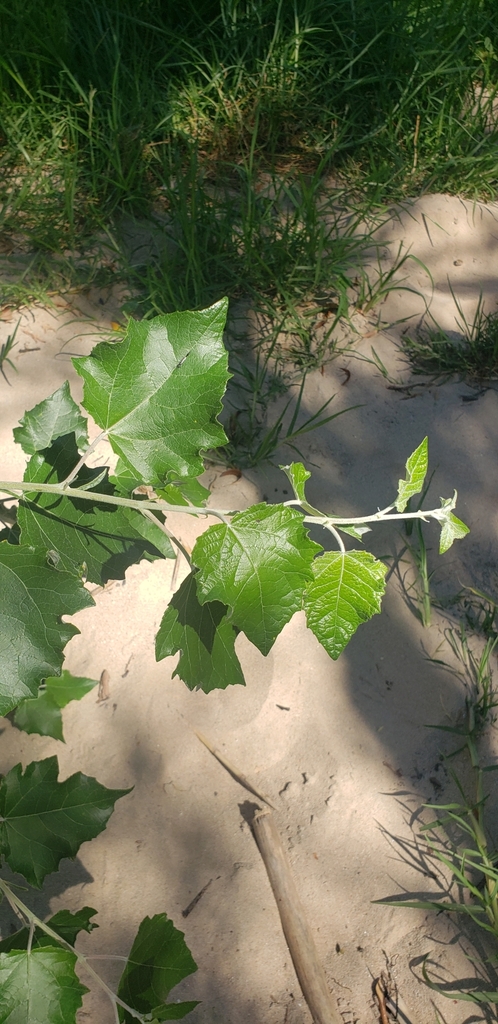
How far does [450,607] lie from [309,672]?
0.47m

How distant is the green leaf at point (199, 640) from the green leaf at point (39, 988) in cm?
35

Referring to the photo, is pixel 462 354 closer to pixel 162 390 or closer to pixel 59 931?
pixel 162 390

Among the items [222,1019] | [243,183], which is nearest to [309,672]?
[222,1019]

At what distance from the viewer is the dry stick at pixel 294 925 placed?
1.57m

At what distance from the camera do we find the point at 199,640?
970 millimetres

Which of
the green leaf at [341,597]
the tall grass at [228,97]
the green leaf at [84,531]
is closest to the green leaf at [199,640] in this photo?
the green leaf at [84,531]

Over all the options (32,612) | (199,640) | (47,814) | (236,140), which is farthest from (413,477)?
(236,140)

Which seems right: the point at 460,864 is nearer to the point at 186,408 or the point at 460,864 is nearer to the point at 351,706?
the point at 351,706

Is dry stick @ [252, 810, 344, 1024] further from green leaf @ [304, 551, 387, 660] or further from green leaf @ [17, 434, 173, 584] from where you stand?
green leaf @ [304, 551, 387, 660]

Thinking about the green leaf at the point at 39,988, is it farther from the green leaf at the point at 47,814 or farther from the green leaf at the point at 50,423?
the green leaf at the point at 50,423

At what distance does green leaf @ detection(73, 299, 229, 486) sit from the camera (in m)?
0.86

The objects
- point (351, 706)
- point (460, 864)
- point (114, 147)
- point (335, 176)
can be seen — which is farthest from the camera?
point (335, 176)

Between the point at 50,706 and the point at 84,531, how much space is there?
89 cm

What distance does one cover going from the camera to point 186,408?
875mm
